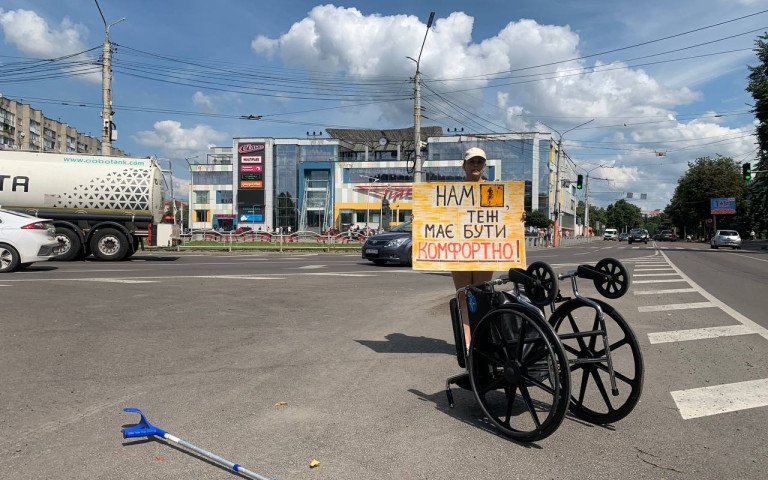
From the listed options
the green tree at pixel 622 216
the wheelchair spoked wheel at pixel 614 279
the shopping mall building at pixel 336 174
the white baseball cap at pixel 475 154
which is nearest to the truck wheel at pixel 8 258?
the white baseball cap at pixel 475 154

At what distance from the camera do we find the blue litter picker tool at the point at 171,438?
8.71 ft

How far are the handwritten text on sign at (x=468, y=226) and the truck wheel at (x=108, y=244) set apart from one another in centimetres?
1512

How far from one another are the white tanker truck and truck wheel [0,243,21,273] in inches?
172

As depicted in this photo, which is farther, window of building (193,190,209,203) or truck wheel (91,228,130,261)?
window of building (193,190,209,203)

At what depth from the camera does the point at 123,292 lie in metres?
9.20

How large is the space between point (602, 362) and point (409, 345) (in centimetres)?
258

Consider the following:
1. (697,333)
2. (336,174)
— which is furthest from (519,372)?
(336,174)

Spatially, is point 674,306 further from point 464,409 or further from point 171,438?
point 171,438

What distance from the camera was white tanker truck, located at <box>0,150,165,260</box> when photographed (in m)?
16.9

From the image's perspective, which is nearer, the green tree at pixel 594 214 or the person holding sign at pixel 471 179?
the person holding sign at pixel 471 179

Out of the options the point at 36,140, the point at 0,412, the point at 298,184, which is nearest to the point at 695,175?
the point at 298,184

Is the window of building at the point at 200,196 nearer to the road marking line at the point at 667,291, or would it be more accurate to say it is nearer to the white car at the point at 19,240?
the white car at the point at 19,240

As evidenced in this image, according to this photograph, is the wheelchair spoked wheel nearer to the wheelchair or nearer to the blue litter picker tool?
the wheelchair

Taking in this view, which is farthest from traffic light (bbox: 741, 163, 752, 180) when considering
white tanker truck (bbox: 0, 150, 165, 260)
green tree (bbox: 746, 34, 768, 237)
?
white tanker truck (bbox: 0, 150, 165, 260)
